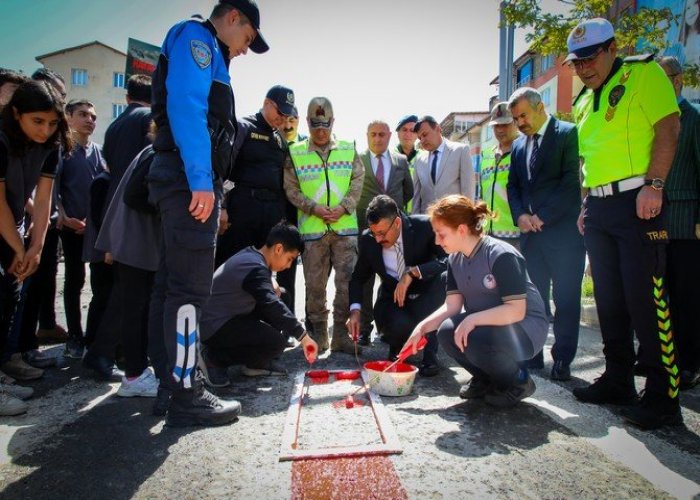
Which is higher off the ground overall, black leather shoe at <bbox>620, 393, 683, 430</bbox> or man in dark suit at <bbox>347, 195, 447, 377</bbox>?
man in dark suit at <bbox>347, 195, 447, 377</bbox>

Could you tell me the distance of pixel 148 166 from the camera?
275 centimetres

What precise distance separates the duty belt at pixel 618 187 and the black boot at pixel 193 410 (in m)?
2.52

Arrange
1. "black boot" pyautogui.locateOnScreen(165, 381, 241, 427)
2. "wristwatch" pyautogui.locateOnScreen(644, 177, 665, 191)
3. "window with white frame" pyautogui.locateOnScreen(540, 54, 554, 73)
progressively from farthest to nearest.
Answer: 1. "window with white frame" pyautogui.locateOnScreen(540, 54, 554, 73)
2. "wristwatch" pyautogui.locateOnScreen(644, 177, 665, 191)
3. "black boot" pyautogui.locateOnScreen(165, 381, 241, 427)

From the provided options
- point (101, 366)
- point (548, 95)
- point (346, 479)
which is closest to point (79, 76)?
point (548, 95)

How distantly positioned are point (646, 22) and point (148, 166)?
7.44m

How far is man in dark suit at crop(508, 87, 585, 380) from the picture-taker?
3.53m

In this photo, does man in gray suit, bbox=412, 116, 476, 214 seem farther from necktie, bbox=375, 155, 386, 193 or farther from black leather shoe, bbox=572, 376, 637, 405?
black leather shoe, bbox=572, 376, 637, 405

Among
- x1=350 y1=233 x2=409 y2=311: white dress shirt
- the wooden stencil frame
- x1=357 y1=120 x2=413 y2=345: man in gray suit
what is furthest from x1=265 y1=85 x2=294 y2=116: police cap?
the wooden stencil frame

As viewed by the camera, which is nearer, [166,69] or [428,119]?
[166,69]

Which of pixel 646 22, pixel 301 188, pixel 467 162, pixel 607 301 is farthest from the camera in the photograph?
pixel 646 22

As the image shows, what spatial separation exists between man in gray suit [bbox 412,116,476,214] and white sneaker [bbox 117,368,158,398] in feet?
11.0

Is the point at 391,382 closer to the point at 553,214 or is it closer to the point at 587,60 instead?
the point at 553,214

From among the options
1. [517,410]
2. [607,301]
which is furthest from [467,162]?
[517,410]

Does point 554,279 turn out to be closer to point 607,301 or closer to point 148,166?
point 607,301
